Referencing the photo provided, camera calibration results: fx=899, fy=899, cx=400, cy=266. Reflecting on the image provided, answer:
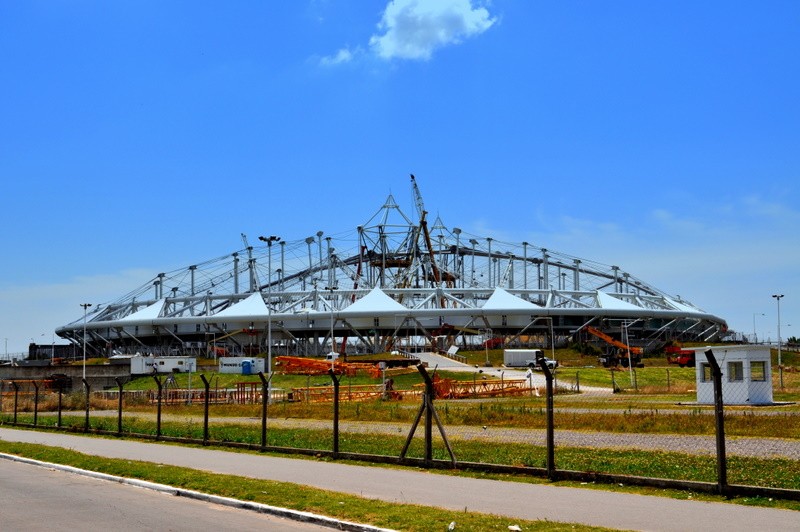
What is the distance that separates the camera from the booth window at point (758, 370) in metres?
36.2

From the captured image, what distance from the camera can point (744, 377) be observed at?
1443 inches

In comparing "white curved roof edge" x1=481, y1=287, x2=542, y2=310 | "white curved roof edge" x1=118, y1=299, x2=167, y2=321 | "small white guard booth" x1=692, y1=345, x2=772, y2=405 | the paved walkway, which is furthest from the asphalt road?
"white curved roof edge" x1=118, y1=299, x2=167, y2=321

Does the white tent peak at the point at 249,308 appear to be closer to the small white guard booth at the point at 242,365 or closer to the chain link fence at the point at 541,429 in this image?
the small white guard booth at the point at 242,365

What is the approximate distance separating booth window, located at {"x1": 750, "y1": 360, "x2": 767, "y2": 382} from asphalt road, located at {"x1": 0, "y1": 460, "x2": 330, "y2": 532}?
27484mm

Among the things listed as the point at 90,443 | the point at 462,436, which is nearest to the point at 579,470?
the point at 462,436

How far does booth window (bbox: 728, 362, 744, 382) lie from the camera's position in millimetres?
36969

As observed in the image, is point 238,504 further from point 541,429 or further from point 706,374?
point 706,374

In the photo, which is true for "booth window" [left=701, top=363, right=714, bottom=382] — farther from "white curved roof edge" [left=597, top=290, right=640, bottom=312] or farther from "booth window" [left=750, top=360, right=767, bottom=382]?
"white curved roof edge" [left=597, top=290, right=640, bottom=312]

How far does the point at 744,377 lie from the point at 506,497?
25.8m

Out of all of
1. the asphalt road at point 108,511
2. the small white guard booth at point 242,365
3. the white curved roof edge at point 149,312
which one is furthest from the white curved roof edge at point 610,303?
the asphalt road at point 108,511

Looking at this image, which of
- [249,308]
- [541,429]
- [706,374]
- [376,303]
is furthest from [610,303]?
[541,429]

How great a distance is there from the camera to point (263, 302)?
137750 millimetres

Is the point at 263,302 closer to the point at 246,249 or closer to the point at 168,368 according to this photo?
the point at 246,249

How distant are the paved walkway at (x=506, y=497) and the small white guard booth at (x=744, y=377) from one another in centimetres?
2195
